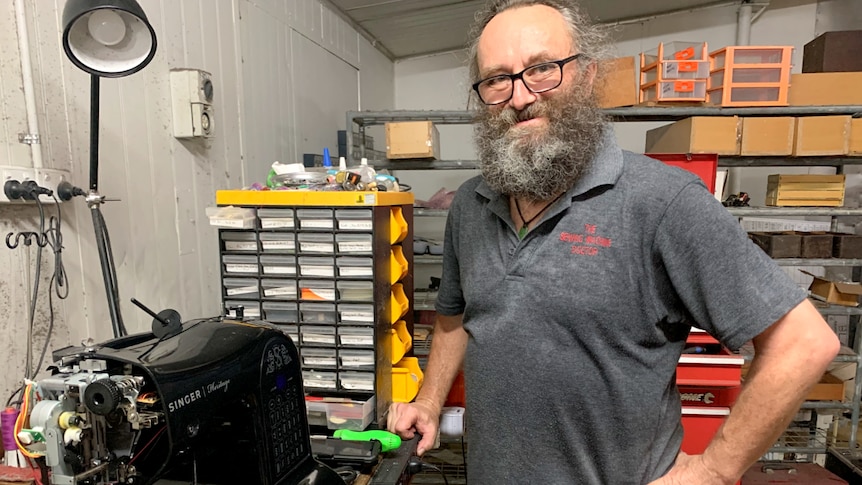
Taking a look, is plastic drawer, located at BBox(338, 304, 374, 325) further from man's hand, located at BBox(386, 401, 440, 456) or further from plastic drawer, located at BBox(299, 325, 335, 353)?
man's hand, located at BBox(386, 401, 440, 456)

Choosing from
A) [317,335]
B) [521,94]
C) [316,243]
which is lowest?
[317,335]

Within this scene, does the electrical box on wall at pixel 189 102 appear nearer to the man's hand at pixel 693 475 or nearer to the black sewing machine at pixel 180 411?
the black sewing machine at pixel 180 411

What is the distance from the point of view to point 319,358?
134 centimetres

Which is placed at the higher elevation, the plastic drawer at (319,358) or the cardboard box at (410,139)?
the cardboard box at (410,139)

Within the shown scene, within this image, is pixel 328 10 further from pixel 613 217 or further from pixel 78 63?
pixel 613 217

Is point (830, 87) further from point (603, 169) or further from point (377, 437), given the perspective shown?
point (377, 437)

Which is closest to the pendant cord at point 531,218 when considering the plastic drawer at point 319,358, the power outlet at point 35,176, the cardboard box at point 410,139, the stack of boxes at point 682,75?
the plastic drawer at point 319,358

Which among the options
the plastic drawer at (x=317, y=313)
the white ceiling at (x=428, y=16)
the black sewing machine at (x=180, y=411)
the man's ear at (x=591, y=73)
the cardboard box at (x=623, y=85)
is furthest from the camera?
the white ceiling at (x=428, y=16)

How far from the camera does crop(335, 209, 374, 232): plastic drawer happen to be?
1271mm

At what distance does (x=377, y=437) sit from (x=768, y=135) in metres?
2.34

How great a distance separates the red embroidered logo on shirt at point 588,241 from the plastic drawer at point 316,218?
605 mm

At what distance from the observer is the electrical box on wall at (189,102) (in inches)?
59.8

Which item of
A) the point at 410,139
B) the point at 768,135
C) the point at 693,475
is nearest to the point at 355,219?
the point at 693,475

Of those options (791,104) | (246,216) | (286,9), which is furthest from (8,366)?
(791,104)
